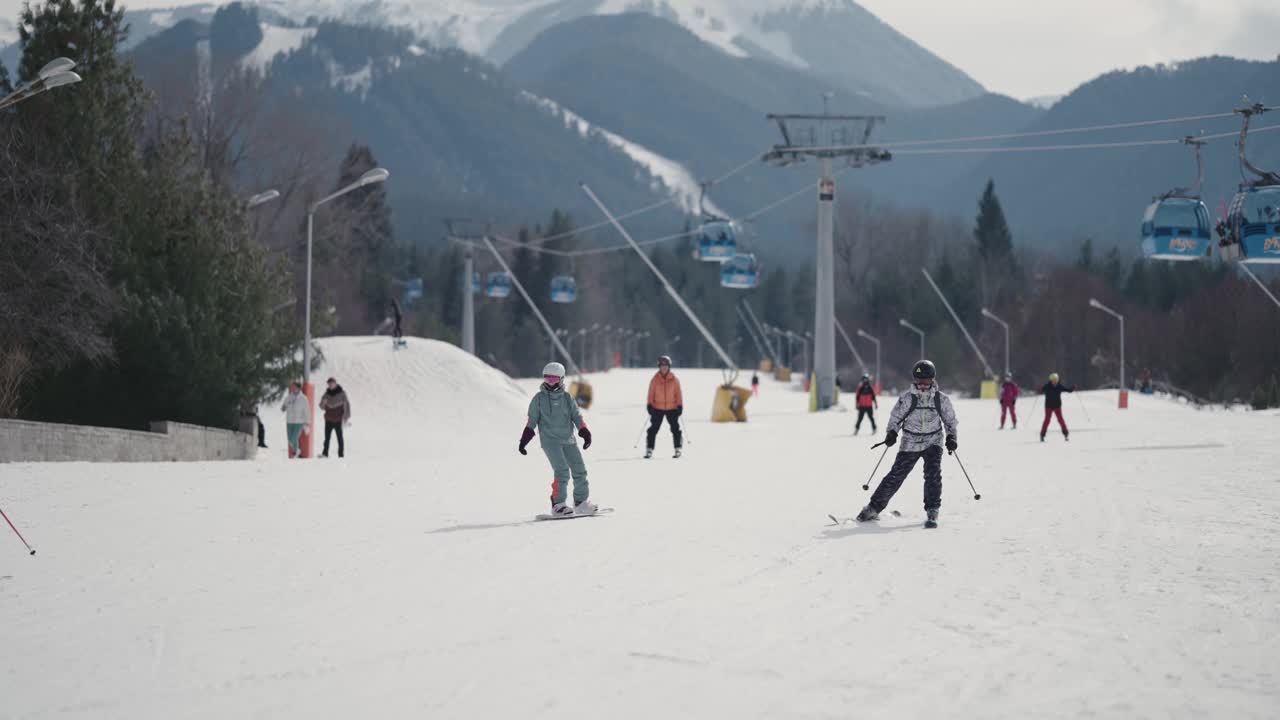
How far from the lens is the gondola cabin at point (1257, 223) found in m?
24.1

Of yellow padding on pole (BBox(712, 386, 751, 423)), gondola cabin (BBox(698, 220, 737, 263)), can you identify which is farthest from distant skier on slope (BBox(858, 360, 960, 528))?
gondola cabin (BBox(698, 220, 737, 263))

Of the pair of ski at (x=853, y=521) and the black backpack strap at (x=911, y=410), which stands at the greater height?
the black backpack strap at (x=911, y=410)

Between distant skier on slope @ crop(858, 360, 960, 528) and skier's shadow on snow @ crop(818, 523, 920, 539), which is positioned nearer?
skier's shadow on snow @ crop(818, 523, 920, 539)

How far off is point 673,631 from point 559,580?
7.03 feet

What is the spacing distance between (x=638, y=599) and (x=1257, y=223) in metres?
19.4

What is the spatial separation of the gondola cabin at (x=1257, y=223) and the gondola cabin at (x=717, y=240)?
79.5ft

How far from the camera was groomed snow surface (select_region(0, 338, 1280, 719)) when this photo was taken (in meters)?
6.56

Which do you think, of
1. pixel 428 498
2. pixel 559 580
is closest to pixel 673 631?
pixel 559 580

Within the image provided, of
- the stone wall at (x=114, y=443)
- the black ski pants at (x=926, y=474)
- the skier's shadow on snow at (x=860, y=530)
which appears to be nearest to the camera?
the skier's shadow on snow at (x=860, y=530)

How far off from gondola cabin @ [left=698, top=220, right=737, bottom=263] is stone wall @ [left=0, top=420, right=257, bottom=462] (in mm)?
21802

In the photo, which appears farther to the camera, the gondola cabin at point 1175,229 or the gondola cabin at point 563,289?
the gondola cabin at point 563,289

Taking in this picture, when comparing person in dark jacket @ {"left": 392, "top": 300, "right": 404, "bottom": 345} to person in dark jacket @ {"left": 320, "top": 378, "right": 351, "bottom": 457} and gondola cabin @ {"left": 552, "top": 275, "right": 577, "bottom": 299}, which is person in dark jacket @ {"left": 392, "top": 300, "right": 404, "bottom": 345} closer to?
gondola cabin @ {"left": 552, "top": 275, "right": 577, "bottom": 299}

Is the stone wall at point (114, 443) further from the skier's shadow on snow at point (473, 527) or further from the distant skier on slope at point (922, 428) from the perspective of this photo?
the distant skier on slope at point (922, 428)

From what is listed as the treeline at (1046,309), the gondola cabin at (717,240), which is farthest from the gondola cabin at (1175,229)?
the treeline at (1046,309)
